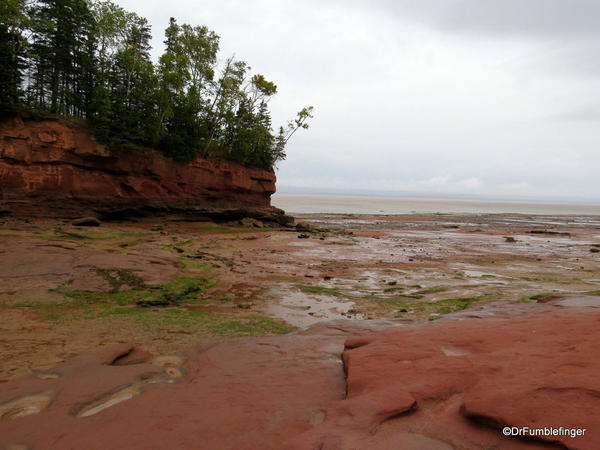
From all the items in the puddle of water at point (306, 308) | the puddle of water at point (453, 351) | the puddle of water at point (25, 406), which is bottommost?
the puddle of water at point (306, 308)

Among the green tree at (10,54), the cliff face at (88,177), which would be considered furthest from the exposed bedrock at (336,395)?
the green tree at (10,54)

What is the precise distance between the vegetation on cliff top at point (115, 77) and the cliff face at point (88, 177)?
137cm

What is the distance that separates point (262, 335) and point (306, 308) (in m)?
2.63

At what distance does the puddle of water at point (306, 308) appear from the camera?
29.6 ft

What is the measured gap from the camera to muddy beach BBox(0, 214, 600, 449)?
11.4ft

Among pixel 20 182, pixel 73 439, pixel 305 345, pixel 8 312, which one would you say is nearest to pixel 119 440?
pixel 73 439

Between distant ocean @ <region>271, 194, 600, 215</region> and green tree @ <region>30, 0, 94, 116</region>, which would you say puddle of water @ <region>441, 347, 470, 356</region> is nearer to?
green tree @ <region>30, 0, 94, 116</region>

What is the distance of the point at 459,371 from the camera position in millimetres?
4203

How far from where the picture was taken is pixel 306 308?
9969 mm

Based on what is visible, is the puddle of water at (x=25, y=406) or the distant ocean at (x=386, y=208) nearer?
the puddle of water at (x=25, y=406)

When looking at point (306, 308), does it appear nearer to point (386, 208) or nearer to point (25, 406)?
point (25, 406)

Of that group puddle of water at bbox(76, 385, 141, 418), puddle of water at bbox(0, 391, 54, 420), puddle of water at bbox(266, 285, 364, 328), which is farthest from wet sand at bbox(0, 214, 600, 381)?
puddle of water at bbox(76, 385, 141, 418)

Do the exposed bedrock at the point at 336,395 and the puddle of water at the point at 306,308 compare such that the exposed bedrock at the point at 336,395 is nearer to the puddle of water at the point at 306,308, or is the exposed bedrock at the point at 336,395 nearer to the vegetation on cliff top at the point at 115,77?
the puddle of water at the point at 306,308

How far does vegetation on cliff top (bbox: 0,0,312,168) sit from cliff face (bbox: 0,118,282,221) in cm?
137
